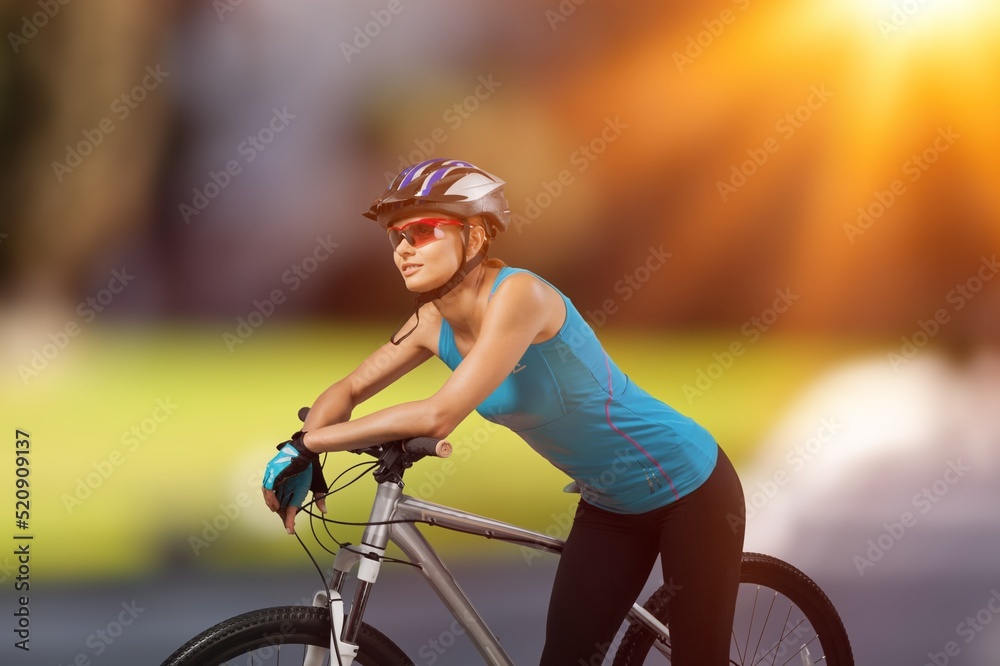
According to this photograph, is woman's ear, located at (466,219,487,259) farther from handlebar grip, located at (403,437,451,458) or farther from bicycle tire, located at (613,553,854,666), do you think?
bicycle tire, located at (613,553,854,666)

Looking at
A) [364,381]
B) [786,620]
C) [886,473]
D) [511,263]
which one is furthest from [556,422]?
[886,473]

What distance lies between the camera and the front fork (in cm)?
180

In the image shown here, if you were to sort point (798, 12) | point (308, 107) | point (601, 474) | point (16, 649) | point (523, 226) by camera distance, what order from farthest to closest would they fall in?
point (798, 12) < point (523, 226) < point (308, 107) < point (16, 649) < point (601, 474)

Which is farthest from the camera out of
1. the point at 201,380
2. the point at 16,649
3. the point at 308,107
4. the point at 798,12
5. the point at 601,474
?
the point at 798,12

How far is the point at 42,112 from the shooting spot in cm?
430

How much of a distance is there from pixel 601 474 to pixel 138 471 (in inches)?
103

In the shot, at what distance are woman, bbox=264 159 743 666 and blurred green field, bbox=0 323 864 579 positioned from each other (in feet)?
7.05

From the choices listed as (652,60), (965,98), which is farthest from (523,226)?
(965,98)

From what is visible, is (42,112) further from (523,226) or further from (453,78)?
(523,226)

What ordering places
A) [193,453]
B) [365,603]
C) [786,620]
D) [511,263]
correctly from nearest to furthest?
[365,603], [786,620], [193,453], [511,263]

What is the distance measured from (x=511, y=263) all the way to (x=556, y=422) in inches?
117

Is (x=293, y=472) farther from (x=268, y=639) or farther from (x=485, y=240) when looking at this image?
(x=485, y=240)

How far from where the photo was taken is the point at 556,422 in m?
1.94

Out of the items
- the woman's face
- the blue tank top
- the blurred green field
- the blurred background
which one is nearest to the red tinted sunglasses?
the woman's face
